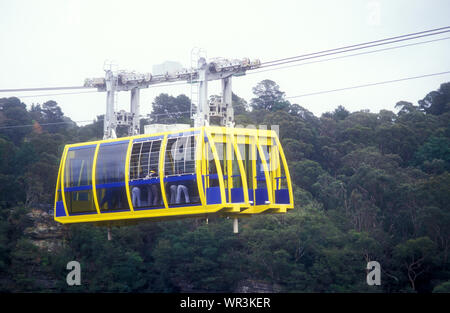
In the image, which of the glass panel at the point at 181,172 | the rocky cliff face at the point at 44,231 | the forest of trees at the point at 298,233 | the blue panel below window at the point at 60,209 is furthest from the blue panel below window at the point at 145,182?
the rocky cliff face at the point at 44,231

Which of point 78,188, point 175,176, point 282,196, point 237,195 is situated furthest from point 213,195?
point 78,188

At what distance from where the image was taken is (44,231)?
48.5 m

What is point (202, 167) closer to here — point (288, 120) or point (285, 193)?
point (285, 193)

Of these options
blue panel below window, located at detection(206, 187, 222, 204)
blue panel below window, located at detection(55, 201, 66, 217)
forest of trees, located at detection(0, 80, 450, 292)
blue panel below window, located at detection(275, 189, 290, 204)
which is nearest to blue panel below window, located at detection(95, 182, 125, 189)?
blue panel below window, located at detection(55, 201, 66, 217)

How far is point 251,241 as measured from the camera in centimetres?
4519

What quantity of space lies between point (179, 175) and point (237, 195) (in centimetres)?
155

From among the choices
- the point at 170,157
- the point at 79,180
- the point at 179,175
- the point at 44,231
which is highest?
the point at 170,157

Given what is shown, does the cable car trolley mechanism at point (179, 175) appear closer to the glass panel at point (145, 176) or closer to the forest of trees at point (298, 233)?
the glass panel at point (145, 176)

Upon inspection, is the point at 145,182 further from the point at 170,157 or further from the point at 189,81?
the point at 189,81

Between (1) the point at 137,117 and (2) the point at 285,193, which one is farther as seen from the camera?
(1) the point at 137,117
